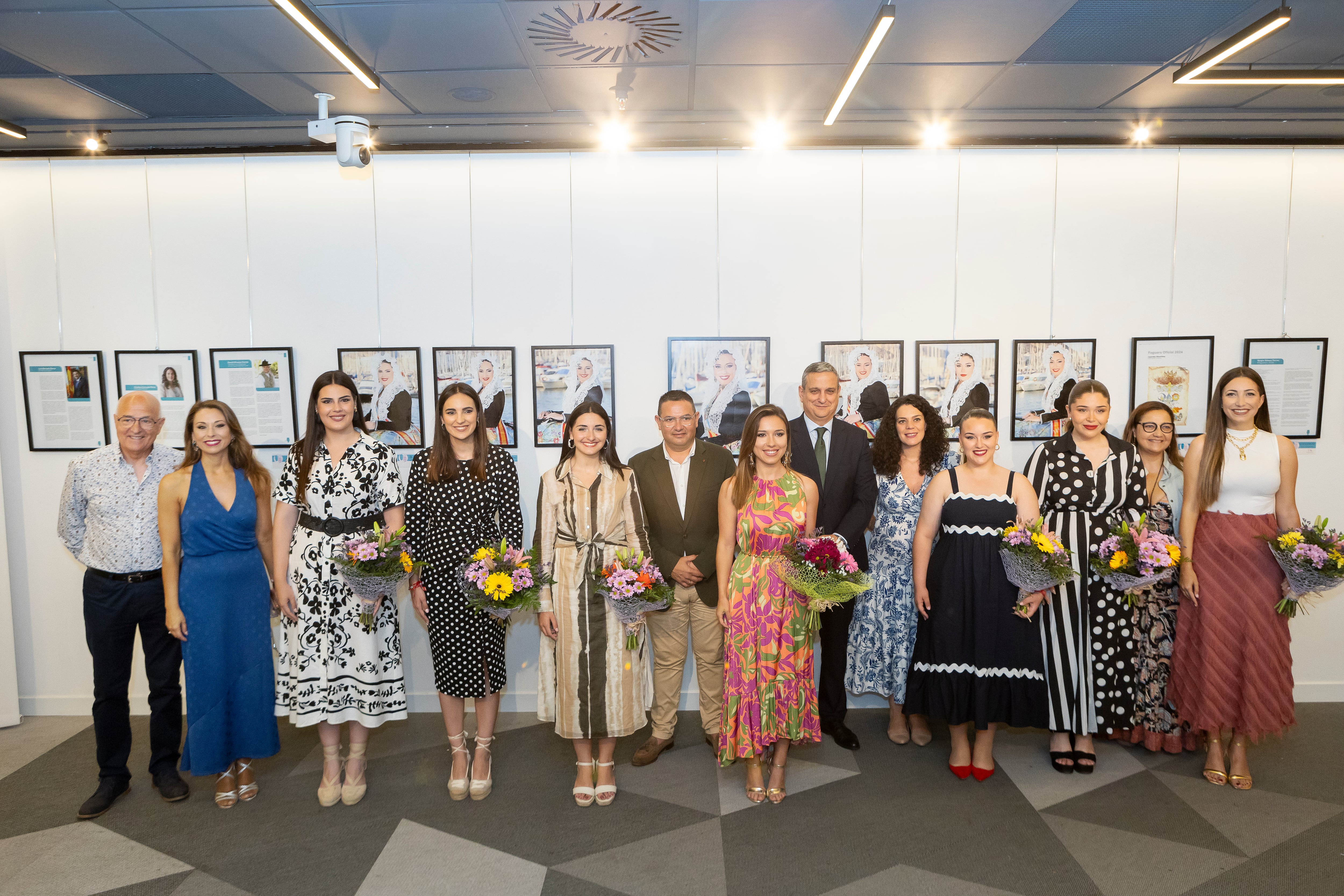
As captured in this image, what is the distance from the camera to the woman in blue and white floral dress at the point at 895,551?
13.6ft

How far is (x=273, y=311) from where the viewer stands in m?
4.95

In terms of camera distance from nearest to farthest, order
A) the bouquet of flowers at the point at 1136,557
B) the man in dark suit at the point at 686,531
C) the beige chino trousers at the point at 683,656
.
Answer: the bouquet of flowers at the point at 1136,557
the man in dark suit at the point at 686,531
the beige chino trousers at the point at 683,656

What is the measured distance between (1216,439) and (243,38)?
5.47 m

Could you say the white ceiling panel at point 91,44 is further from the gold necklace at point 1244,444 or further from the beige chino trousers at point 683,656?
the gold necklace at point 1244,444

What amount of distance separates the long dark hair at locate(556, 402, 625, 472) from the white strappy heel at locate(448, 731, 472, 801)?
63.7 inches


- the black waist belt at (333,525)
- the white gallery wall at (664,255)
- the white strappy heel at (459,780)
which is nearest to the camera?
the black waist belt at (333,525)

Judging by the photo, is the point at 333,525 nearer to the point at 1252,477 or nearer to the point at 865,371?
the point at 865,371

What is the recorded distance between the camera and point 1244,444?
381 cm

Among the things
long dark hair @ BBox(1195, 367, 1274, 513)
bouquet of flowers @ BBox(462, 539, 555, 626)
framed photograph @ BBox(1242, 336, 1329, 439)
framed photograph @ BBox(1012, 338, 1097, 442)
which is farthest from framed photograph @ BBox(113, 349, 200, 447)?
framed photograph @ BBox(1242, 336, 1329, 439)

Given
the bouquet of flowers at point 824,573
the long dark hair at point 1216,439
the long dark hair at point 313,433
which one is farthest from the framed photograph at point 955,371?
the long dark hair at point 313,433

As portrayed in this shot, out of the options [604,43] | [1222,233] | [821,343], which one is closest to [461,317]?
[604,43]

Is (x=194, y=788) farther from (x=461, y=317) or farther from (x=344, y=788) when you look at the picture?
(x=461, y=317)

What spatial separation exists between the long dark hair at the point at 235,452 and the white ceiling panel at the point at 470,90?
6.69 ft

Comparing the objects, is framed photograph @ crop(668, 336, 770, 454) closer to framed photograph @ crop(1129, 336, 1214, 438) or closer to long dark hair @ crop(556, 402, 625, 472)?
long dark hair @ crop(556, 402, 625, 472)
